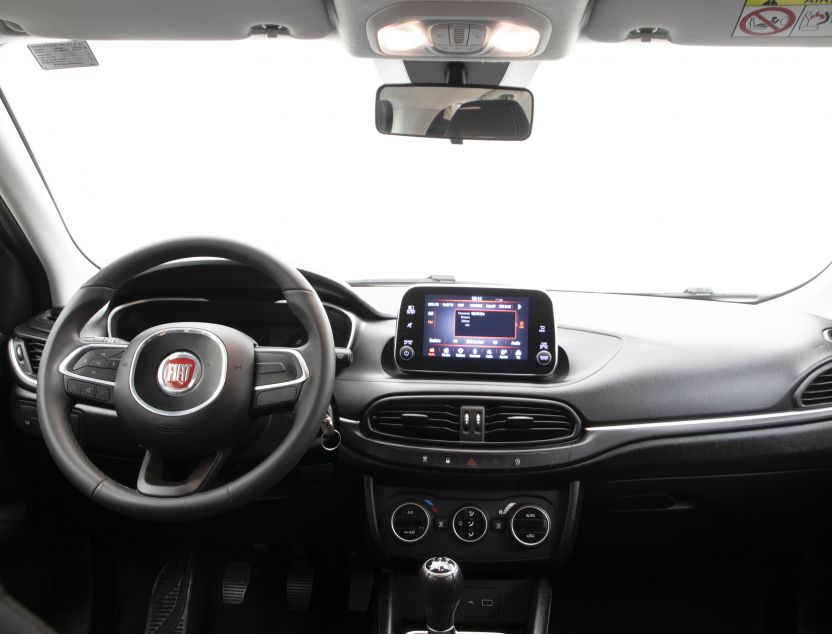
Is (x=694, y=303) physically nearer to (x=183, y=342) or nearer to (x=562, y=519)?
(x=562, y=519)

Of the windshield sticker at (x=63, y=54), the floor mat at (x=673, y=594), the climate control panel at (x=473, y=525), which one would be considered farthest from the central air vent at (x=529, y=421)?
the windshield sticker at (x=63, y=54)

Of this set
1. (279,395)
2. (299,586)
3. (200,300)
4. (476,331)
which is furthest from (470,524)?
(200,300)

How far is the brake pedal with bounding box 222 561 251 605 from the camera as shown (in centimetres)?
271

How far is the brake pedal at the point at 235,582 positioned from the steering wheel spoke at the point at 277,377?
1344mm

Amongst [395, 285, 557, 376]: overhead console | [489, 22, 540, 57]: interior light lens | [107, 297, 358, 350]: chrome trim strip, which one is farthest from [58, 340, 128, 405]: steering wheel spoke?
[489, 22, 540, 57]: interior light lens

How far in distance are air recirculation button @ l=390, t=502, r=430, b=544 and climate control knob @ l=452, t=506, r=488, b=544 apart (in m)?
0.10

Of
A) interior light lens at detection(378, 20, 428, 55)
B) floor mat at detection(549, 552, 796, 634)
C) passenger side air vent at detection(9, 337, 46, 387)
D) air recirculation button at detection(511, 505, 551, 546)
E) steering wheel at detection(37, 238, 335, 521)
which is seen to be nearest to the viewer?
steering wheel at detection(37, 238, 335, 521)

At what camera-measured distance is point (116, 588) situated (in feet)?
9.40

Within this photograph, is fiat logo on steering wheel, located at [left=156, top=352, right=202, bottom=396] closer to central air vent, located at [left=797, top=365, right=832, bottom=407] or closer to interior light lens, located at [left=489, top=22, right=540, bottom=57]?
interior light lens, located at [left=489, top=22, right=540, bottom=57]

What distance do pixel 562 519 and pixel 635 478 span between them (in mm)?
269

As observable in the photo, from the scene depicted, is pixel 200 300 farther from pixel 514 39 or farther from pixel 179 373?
pixel 514 39

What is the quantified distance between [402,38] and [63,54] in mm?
1300

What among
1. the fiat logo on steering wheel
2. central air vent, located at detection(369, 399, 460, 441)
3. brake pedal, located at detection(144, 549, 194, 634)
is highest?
the fiat logo on steering wheel

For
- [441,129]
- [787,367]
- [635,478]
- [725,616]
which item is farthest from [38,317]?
[725,616]
